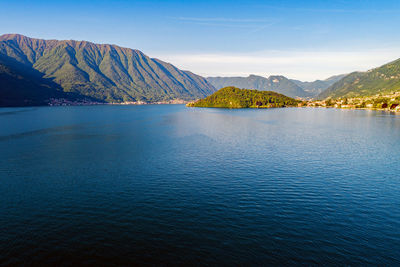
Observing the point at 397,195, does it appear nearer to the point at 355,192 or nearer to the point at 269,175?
the point at 355,192

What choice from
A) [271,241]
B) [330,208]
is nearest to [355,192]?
[330,208]

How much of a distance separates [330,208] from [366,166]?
35129 millimetres

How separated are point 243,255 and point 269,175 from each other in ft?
103

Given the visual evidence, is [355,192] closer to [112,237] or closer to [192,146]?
[112,237]

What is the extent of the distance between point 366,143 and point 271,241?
91.1 meters

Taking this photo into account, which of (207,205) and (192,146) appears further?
(192,146)

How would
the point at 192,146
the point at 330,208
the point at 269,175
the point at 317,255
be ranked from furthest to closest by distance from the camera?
the point at 192,146, the point at 269,175, the point at 330,208, the point at 317,255

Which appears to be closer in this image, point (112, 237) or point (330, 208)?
point (112, 237)

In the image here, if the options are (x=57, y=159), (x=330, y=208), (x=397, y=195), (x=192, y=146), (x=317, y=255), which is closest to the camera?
(x=317, y=255)

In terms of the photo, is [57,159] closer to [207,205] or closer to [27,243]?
[27,243]

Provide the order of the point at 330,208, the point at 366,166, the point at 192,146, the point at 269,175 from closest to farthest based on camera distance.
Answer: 1. the point at 330,208
2. the point at 269,175
3. the point at 366,166
4. the point at 192,146

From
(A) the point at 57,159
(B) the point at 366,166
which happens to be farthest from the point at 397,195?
(A) the point at 57,159

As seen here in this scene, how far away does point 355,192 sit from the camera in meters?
46.3

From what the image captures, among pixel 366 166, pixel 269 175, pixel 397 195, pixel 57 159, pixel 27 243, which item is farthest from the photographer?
pixel 57 159
